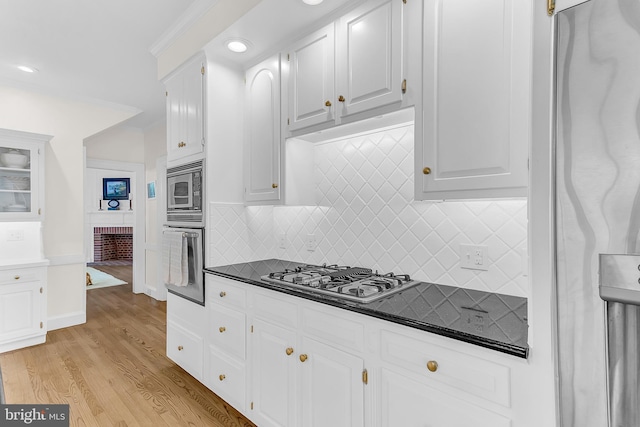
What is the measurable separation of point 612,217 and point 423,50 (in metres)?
1.15

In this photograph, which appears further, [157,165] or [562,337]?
[157,165]

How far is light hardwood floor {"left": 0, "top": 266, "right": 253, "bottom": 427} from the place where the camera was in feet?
7.06

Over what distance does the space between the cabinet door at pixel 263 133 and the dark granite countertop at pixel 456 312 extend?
0.78 metres

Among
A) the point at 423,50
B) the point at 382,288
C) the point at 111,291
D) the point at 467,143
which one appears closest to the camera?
the point at 467,143

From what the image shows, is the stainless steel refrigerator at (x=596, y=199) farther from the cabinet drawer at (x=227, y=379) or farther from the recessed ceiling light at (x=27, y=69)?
the recessed ceiling light at (x=27, y=69)

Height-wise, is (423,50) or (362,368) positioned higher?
(423,50)

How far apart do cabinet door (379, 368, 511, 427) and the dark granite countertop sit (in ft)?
0.74

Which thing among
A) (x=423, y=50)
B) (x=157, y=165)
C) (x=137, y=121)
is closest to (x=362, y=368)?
(x=423, y=50)

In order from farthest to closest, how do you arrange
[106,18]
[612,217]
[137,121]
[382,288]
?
[137,121] < [106,18] < [382,288] < [612,217]

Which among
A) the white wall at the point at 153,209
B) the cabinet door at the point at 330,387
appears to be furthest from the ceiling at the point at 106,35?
the cabinet door at the point at 330,387

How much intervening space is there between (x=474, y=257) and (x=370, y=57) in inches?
44.8

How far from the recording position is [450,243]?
1709 mm

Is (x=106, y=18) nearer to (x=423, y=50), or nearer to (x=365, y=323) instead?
(x=423, y=50)

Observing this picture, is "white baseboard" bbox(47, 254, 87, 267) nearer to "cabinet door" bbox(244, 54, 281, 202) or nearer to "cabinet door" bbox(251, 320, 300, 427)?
"cabinet door" bbox(244, 54, 281, 202)
